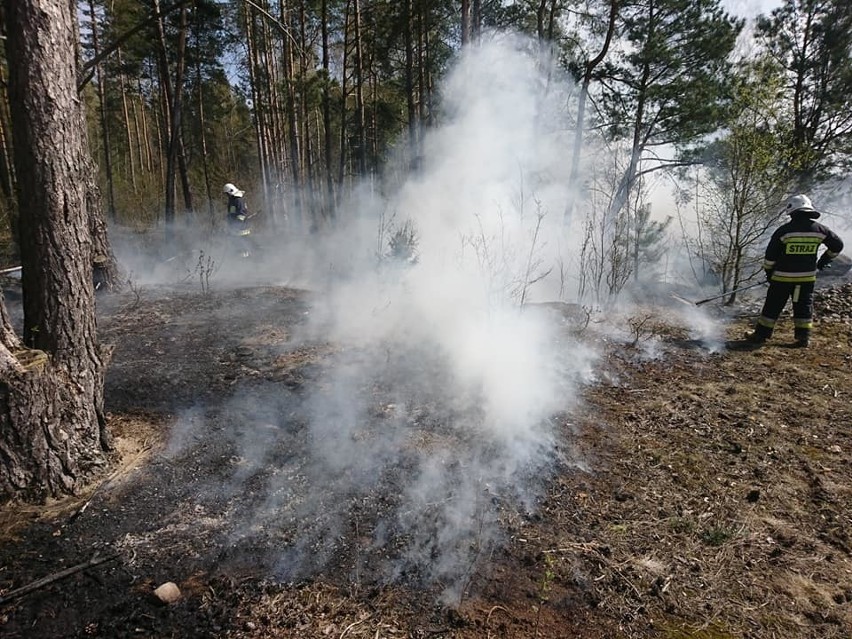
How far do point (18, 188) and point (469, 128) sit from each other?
8.18 meters

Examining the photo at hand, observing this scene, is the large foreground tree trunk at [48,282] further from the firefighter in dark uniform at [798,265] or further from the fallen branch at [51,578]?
the firefighter in dark uniform at [798,265]

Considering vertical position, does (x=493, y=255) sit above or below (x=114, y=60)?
below

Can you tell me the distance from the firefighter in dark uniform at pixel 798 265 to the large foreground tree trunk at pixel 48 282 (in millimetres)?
7410

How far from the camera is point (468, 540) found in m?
2.57

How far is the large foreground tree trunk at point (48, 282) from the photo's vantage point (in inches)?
101

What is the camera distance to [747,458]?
11.6 ft

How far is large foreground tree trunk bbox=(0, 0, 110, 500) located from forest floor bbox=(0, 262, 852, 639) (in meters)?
0.27

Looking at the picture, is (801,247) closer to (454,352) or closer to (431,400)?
(454,352)

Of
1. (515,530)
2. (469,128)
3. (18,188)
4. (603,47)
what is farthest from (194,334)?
(603,47)

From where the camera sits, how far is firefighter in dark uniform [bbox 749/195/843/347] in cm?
597

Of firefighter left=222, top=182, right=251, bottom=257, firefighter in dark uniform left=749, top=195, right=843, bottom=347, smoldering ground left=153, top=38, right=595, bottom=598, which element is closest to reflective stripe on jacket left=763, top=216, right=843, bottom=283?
firefighter in dark uniform left=749, top=195, right=843, bottom=347

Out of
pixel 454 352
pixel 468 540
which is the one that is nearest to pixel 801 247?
pixel 454 352

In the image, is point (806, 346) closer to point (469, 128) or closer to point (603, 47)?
point (469, 128)

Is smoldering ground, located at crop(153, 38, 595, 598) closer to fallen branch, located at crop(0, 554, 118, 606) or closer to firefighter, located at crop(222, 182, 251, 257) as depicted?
fallen branch, located at crop(0, 554, 118, 606)
